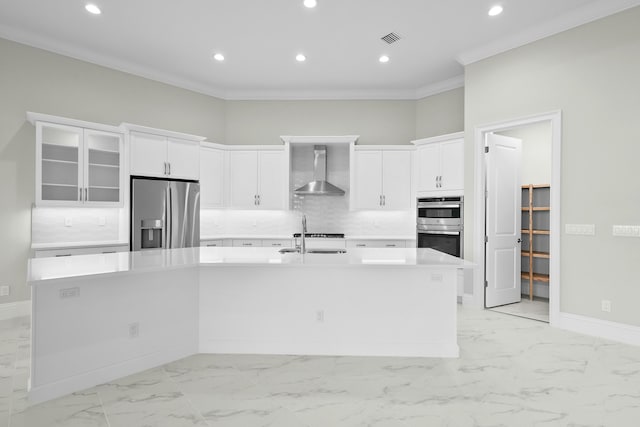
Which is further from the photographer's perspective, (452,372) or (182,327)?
(182,327)

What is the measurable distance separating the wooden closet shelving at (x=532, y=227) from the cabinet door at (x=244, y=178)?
14.5ft

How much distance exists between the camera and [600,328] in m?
3.79

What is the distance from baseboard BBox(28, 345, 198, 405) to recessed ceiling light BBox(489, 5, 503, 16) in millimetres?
4546

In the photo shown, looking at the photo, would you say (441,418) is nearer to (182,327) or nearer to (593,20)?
(182,327)

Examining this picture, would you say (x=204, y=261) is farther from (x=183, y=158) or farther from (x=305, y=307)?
(x=183, y=158)

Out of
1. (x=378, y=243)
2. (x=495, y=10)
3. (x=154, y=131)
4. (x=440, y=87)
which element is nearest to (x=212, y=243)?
(x=154, y=131)

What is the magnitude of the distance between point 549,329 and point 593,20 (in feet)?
11.0

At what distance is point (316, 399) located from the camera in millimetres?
2475

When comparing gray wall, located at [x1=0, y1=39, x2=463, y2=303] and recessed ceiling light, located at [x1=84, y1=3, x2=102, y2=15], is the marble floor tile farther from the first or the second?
recessed ceiling light, located at [x1=84, y1=3, x2=102, y2=15]

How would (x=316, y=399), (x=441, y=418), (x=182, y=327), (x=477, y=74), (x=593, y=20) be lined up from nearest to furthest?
(x=441, y=418), (x=316, y=399), (x=182, y=327), (x=593, y=20), (x=477, y=74)

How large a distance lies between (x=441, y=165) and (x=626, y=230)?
242 cm

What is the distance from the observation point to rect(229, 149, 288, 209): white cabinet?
20.7 feet

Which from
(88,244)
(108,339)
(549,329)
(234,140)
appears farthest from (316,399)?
(234,140)

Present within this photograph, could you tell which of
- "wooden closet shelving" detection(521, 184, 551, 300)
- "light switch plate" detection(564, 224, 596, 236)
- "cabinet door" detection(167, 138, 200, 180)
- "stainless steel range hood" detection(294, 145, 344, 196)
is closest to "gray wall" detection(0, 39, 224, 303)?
"cabinet door" detection(167, 138, 200, 180)
